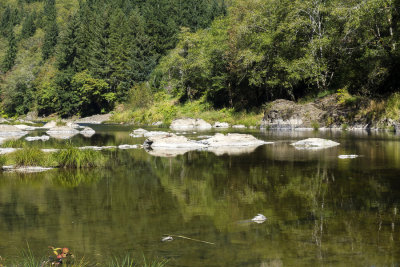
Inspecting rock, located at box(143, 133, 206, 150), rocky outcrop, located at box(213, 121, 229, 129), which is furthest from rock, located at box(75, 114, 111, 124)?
rock, located at box(143, 133, 206, 150)

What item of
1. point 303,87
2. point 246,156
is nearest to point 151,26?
point 303,87

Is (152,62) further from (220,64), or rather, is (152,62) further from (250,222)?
(250,222)

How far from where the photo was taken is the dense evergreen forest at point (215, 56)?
119 feet

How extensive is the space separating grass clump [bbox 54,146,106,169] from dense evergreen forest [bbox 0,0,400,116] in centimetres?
2528

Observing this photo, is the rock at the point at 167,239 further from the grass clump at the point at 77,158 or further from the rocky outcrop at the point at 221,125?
the rocky outcrop at the point at 221,125

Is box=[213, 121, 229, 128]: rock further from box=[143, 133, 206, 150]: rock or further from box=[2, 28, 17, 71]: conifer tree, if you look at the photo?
box=[2, 28, 17, 71]: conifer tree

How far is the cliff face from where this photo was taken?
114 ft

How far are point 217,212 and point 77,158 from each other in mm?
8941

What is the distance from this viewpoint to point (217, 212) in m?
8.88

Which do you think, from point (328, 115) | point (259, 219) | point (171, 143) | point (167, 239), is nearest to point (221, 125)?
point (328, 115)

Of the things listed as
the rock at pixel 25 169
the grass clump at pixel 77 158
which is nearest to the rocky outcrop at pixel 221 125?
the grass clump at pixel 77 158

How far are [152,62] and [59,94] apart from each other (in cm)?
2125

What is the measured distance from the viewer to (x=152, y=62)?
81.2 metres

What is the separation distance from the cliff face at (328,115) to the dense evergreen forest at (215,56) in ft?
6.56
